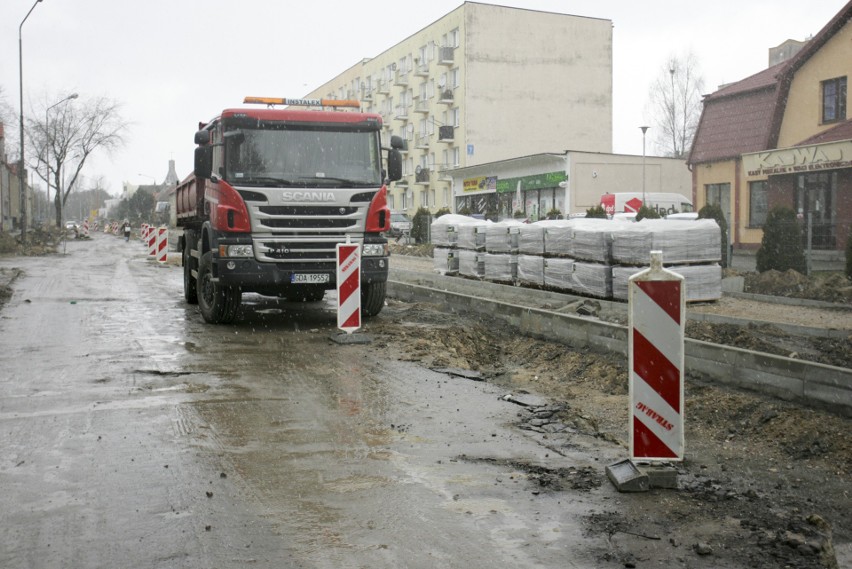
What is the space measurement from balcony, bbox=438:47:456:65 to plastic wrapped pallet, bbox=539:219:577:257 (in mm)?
48396

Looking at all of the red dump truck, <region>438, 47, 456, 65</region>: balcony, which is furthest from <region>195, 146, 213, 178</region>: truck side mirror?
<region>438, 47, 456, 65</region>: balcony

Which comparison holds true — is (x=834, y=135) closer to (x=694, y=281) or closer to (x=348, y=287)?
(x=694, y=281)

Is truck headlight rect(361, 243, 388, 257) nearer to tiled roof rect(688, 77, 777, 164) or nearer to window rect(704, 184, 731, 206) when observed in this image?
tiled roof rect(688, 77, 777, 164)

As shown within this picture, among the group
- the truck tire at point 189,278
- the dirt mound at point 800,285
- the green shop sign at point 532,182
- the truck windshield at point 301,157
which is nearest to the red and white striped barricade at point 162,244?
the truck tire at point 189,278

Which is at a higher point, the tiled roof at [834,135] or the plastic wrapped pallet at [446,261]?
A: the tiled roof at [834,135]

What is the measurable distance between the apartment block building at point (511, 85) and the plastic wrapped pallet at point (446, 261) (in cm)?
3885

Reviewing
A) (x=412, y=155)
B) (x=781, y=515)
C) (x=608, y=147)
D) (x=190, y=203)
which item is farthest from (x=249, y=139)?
(x=412, y=155)

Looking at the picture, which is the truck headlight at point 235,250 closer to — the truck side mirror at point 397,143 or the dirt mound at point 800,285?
the truck side mirror at point 397,143

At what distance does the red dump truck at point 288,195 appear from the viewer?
12.0 meters

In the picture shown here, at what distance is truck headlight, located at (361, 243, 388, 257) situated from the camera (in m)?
12.5

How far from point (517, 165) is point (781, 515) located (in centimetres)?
4830

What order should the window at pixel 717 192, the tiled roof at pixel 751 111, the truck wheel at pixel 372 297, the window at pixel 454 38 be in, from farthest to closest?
the window at pixel 454 38 → the window at pixel 717 192 → the tiled roof at pixel 751 111 → the truck wheel at pixel 372 297

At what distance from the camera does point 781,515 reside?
4.61 meters

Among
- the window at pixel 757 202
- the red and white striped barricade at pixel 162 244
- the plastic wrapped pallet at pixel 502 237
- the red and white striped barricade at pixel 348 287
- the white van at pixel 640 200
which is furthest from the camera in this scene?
the white van at pixel 640 200
